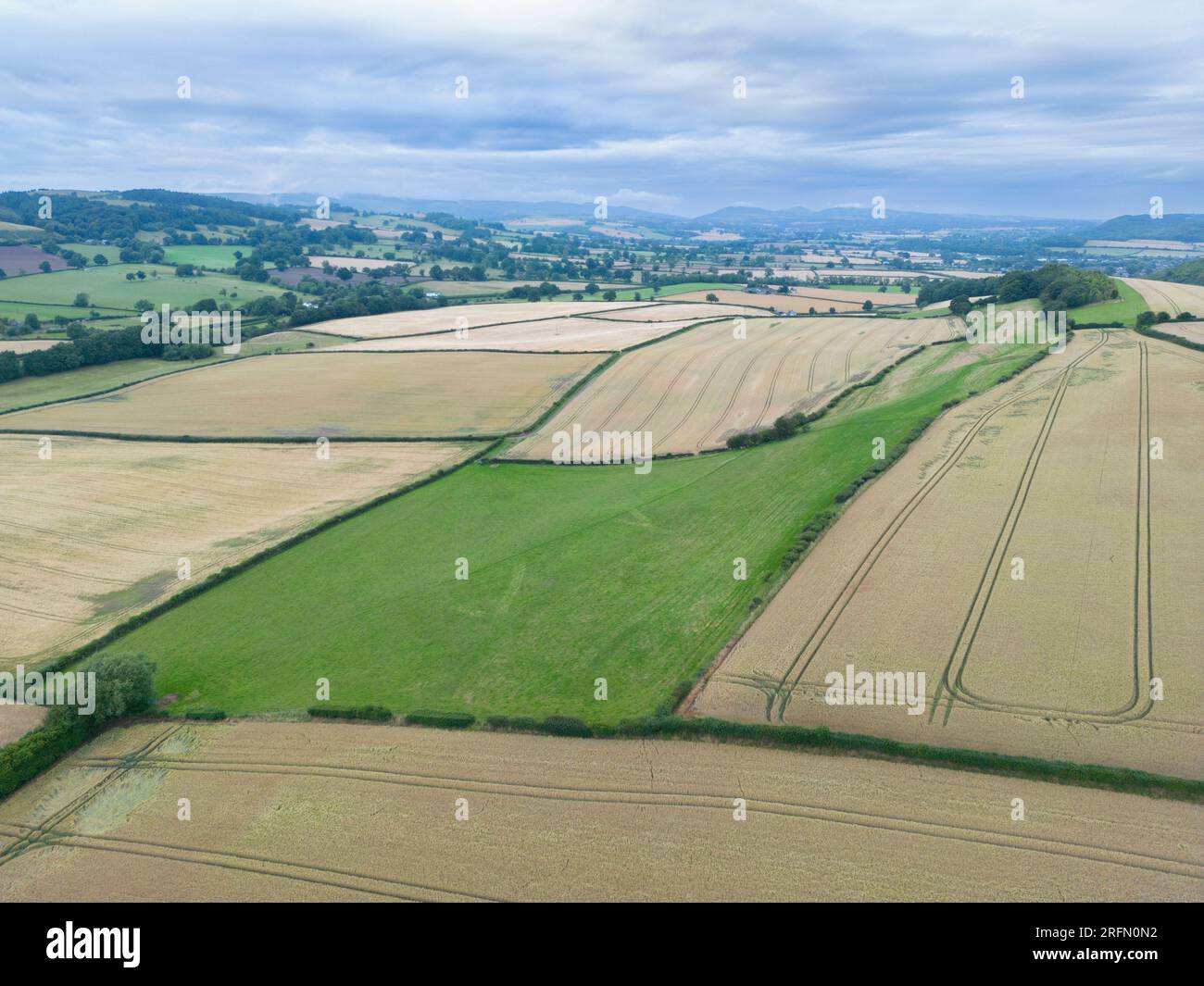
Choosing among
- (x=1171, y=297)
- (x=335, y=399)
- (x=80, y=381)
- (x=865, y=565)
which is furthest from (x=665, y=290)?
(x=865, y=565)

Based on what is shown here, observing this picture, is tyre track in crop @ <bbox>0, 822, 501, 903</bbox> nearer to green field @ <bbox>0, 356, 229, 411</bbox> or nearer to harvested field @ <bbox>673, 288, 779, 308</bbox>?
green field @ <bbox>0, 356, 229, 411</bbox>

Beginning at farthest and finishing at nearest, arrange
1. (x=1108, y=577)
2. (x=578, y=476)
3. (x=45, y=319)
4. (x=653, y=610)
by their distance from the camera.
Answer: (x=45, y=319) → (x=578, y=476) → (x=653, y=610) → (x=1108, y=577)

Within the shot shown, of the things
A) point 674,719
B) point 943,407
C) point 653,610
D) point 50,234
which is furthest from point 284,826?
point 50,234

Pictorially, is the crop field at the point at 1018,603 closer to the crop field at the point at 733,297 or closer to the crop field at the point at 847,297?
the crop field at the point at 847,297

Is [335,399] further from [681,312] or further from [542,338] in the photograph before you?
[681,312]
